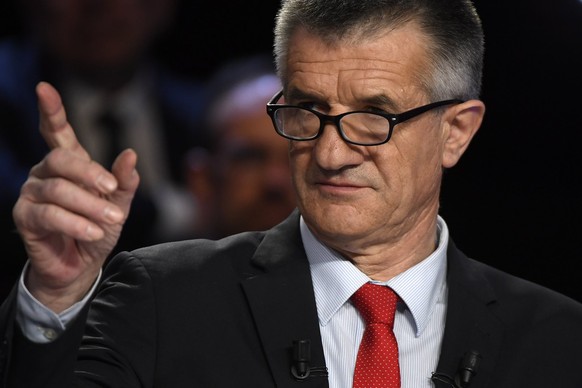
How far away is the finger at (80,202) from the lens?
209cm

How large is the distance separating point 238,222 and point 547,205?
1158 mm

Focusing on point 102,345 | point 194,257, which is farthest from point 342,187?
point 102,345

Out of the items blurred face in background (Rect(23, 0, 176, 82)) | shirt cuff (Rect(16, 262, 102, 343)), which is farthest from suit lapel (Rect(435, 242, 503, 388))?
blurred face in background (Rect(23, 0, 176, 82))

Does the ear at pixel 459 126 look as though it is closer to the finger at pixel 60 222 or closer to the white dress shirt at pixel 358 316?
the white dress shirt at pixel 358 316

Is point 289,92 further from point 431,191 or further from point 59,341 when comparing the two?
point 59,341

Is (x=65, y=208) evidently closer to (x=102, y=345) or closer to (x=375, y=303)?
(x=102, y=345)

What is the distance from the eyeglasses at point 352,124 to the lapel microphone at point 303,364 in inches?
19.7

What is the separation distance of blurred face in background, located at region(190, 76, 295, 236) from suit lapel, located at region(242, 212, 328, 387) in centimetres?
132

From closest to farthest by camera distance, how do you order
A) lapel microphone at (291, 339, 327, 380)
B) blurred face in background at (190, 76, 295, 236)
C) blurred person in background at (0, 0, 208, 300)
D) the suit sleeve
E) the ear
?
the suit sleeve, lapel microphone at (291, 339, 327, 380), the ear, blurred person in background at (0, 0, 208, 300), blurred face in background at (190, 76, 295, 236)

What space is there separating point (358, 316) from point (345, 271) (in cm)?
12

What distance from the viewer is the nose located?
2818 millimetres

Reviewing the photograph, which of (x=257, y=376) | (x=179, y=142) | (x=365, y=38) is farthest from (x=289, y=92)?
(x=179, y=142)

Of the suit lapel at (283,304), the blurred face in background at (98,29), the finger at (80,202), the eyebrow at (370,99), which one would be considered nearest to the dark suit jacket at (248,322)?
the suit lapel at (283,304)

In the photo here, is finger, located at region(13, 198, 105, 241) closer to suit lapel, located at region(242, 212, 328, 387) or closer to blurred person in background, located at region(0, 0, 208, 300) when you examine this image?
suit lapel, located at region(242, 212, 328, 387)
